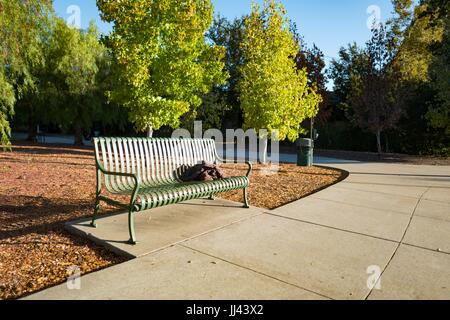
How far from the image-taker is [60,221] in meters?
4.76

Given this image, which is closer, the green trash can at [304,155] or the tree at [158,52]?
the tree at [158,52]

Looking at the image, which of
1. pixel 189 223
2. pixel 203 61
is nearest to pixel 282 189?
pixel 189 223

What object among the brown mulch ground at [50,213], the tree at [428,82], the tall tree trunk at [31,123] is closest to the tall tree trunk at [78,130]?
the tall tree trunk at [31,123]

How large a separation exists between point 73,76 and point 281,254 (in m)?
18.7

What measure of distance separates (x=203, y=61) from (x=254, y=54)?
1898mm

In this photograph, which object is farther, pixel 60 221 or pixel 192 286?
pixel 60 221

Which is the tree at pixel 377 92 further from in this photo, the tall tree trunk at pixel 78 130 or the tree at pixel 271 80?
the tall tree trunk at pixel 78 130

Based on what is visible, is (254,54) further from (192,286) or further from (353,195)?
(192,286)

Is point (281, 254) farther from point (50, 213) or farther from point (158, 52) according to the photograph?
point (158, 52)

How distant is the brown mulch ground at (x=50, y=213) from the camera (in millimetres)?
3229

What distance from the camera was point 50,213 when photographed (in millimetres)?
5133

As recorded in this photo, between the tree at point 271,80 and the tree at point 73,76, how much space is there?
37.4 feet
